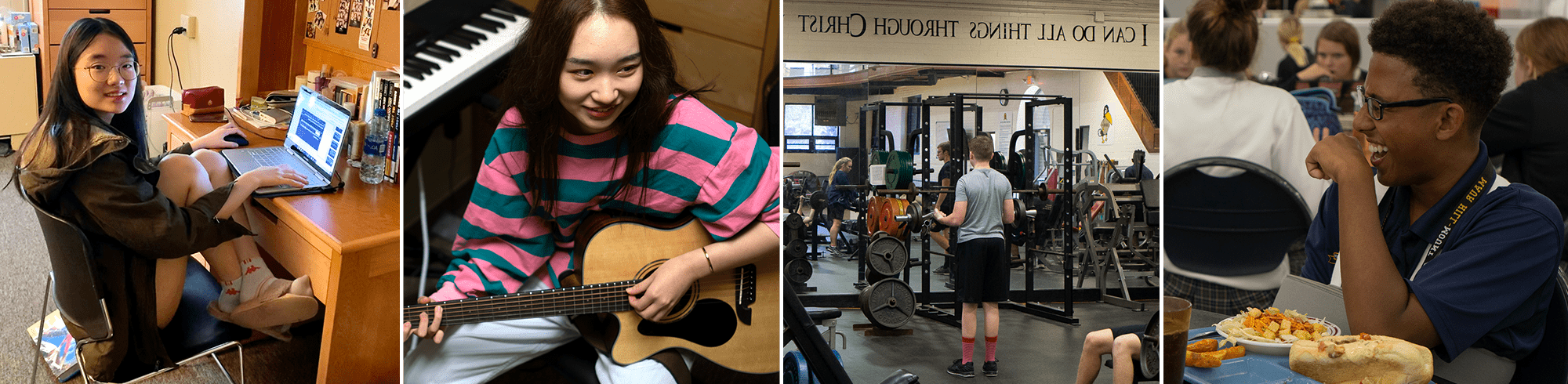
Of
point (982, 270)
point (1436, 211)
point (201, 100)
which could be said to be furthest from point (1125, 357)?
point (201, 100)

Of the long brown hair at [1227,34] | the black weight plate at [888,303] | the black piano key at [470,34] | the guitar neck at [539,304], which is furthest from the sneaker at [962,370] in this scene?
the black piano key at [470,34]

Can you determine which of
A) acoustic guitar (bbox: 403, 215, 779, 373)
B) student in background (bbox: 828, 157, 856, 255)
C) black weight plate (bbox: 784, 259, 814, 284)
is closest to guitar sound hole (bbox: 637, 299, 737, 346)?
acoustic guitar (bbox: 403, 215, 779, 373)

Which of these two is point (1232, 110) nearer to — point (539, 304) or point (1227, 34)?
point (1227, 34)

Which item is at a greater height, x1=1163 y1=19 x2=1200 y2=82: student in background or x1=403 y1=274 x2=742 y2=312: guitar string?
x1=1163 y1=19 x2=1200 y2=82: student in background

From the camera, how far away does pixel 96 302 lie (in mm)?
2611

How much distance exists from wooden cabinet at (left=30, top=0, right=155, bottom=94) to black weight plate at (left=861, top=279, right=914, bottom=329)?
11.5 ft

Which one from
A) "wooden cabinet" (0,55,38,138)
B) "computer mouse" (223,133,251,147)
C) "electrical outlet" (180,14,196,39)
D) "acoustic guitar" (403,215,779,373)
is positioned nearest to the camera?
"acoustic guitar" (403,215,779,373)

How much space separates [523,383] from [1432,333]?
159 cm

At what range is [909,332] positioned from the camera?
5.36 feet

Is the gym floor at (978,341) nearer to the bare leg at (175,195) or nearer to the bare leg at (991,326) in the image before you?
the bare leg at (991,326)

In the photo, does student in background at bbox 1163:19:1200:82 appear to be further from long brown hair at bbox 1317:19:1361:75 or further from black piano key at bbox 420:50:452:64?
black piano key at bbox 420:50:452:64

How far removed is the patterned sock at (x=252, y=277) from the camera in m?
2.84

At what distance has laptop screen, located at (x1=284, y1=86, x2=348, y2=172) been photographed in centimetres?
281

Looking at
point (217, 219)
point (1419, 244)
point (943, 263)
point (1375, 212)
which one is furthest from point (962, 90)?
point (217, 219)
